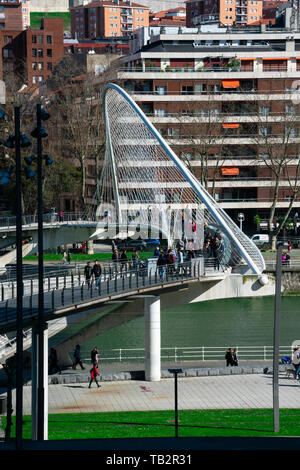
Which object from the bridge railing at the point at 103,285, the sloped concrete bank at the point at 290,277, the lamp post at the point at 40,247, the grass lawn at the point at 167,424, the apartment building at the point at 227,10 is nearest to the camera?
the lamp post at the point at 40,247

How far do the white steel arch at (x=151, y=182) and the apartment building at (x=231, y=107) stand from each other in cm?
1010

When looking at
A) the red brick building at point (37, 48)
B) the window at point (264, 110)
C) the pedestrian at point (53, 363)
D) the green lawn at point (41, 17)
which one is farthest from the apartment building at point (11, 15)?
the pedestrian at point (53, 363)

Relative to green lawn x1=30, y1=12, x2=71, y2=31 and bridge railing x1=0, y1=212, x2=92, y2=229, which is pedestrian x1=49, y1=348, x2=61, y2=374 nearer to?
bridge railing x1=0, y1=212, x2=92, y2=229

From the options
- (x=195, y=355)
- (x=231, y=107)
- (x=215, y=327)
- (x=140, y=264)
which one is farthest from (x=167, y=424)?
(x=231, y=107)

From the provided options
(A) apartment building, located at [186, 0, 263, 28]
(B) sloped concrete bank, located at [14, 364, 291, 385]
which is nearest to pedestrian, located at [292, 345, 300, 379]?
(B) sloped concrete bank, located at [14, 364, 291, 385]

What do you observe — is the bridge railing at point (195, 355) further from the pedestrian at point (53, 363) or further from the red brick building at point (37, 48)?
the red brick building at point (37, 48)

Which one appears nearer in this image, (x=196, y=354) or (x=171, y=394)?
(x=171, y=394)

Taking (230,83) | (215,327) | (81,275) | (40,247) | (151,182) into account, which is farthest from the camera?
(230,83)

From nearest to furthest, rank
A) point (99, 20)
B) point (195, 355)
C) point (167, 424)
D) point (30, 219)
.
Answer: point (167, 424) < point (195, 355) < point (30, 219) < point (99, 20)

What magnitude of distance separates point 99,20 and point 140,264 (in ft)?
415

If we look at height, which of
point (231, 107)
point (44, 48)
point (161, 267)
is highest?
point (44, 48)

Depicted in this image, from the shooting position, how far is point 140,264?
94.6 feet

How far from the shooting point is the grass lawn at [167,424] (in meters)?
21.0

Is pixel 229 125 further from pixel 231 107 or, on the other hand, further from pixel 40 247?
pixel 40 247
